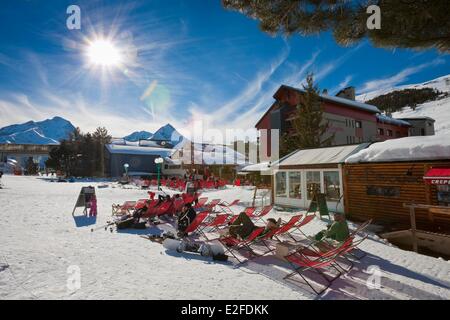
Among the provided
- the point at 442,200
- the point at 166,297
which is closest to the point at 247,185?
the point at 442,200

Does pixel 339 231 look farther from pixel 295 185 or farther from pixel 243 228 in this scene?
pixel 295 185

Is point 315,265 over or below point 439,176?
below

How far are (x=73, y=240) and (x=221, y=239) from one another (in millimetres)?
4087

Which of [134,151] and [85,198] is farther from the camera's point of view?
[134,151]

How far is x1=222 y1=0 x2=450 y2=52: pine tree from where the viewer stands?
464cm

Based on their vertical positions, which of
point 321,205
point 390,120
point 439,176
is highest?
point 390,120

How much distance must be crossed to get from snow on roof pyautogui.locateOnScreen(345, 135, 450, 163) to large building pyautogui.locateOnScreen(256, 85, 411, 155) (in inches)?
741

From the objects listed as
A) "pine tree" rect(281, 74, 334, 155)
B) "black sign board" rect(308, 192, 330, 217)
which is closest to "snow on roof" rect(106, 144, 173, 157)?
"pine tree" rect(281, 74, 334, 155)

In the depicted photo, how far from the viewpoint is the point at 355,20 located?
17.1 ft

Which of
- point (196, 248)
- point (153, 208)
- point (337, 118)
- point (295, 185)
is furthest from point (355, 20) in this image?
point (337, 118)

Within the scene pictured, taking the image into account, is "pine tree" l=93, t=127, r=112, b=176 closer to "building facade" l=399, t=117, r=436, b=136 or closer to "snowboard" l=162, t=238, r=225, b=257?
"snowboard" l=162, t=238, r=225, b=257

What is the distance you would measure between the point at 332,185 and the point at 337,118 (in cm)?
2185

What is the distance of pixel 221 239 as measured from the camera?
6766 mm
